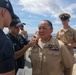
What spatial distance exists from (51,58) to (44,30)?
0.47 metres

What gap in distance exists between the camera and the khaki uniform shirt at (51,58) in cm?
349

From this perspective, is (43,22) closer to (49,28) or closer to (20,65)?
(49,28)

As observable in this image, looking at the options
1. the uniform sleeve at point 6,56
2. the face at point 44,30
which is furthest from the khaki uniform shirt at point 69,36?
the uniform sleeve at point 6,56

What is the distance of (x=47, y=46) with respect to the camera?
3592 mm

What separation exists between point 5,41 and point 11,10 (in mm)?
324

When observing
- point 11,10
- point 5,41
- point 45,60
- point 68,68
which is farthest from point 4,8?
point 68,68

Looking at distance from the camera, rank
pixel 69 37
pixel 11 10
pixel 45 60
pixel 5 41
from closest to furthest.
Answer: pixel 5 41
pixel 11 10
pixel 45 60
pixel 69 37

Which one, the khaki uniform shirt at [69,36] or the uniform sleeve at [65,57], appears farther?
the khaki uniform shirt at [69,36]

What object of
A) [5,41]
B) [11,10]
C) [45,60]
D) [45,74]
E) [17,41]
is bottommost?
[45,74]

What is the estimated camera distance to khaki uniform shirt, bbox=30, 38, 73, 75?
349 cm

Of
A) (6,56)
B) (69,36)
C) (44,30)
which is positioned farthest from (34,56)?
(69,36)

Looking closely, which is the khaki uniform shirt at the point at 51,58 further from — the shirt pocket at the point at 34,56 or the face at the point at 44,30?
the face at the point at 44,30

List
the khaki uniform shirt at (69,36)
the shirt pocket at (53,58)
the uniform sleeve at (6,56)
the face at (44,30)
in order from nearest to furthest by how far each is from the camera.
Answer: the uniform sleeve at (6,56) → the shirt pocket at (53,58) → the face at (44,30) → the khaki uniform shirt at (69,36)

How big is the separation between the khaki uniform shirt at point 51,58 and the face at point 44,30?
4.8 inches
